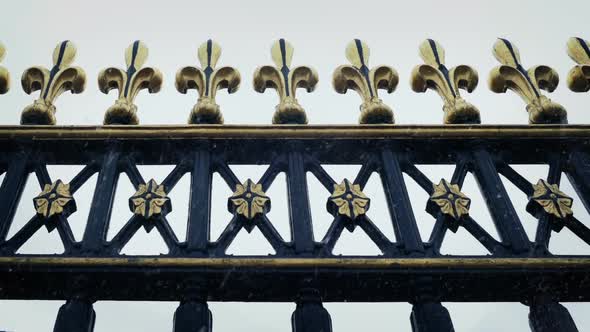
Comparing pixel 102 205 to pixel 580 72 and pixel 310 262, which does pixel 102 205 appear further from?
pixel 580 72

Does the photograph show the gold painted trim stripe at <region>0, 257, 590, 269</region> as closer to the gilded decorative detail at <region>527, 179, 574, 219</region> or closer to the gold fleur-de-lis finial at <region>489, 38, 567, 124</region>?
the gilded decorative detail at <region>527, 179, 574, 219</region>

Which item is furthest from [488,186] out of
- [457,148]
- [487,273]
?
[487,273]

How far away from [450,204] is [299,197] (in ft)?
2.44

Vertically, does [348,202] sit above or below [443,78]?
below

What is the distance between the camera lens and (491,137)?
429 centimetres

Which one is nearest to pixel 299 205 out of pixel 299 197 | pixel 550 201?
pixel 299 197

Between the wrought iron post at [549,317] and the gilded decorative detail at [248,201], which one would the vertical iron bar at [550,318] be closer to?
the wrought iron post at [549,317]

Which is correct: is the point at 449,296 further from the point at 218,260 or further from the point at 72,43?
the point at 72,43

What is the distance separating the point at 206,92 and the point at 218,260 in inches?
54.0

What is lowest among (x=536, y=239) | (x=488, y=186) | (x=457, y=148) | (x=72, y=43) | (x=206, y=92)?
(x=536, y=239)

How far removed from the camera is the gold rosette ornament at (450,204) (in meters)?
3.83

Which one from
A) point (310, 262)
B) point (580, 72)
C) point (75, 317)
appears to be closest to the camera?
point (75, 317)

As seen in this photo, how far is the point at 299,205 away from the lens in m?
3.88

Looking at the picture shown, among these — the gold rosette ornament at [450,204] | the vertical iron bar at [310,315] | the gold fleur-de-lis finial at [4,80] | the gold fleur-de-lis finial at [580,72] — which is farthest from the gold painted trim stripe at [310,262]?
the gold fleur-de-lis finial at [580,72]
